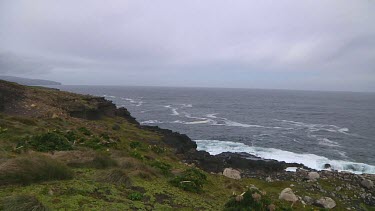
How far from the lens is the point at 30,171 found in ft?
34.1

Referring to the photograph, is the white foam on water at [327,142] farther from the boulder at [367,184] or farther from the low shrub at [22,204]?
the low shrub at [22,204]

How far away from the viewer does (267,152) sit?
47.2 meters

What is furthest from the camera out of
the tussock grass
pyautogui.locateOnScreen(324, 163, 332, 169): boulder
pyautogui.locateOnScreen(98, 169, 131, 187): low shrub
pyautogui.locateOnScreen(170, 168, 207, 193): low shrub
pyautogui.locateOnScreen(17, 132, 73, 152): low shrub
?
pyautogui.locateOnScreen(324, 163, 332, 169): boulder

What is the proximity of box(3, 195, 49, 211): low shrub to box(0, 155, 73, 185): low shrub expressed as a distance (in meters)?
2.02

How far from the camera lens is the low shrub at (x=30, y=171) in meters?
9.95

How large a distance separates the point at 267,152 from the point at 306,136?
1721 cm

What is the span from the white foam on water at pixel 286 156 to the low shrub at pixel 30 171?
35.4m

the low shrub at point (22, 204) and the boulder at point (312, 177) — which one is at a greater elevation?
the low shrub at point (22, 204)

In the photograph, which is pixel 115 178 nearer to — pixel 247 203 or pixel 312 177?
pixel 247 203

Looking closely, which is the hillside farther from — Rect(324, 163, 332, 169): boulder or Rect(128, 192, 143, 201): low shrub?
Rect(324, 163, 332, 169): boulder

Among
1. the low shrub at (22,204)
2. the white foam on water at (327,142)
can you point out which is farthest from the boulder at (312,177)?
the low shrub at (22,204)

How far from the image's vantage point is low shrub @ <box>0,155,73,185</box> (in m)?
9.95

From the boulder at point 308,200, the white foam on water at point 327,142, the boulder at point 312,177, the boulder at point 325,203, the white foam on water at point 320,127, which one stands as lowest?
the white foam on water at point 327,142

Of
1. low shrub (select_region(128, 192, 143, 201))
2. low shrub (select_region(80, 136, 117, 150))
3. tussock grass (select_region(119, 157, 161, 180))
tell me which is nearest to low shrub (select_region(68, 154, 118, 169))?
tussock grass (select_region(119, 157, 161, 180))
